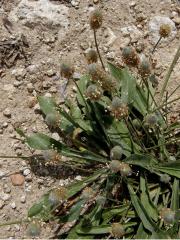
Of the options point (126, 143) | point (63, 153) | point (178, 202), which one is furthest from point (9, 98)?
point (178, 202)

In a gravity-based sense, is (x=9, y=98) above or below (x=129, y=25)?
below

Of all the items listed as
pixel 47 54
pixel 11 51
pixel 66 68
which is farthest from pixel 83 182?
pixel 11 51

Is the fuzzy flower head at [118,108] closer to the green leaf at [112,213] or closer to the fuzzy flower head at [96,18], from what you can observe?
the fuzzy flower head at [96,18]

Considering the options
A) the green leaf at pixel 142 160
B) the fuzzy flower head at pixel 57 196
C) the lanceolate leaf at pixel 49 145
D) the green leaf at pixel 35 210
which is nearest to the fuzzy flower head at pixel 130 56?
the green leaf at pixel 142 160

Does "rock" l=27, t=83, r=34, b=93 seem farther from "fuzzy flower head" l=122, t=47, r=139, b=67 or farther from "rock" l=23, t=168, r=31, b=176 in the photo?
"fuzzy flower head" l=122, t=47, r=139, b=67

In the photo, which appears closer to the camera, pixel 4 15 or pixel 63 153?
pixel 63 153

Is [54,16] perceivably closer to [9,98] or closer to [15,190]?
[9,98]

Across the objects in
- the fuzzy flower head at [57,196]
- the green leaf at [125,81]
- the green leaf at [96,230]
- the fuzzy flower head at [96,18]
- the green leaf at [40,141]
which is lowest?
the green leaf at [96,230]
